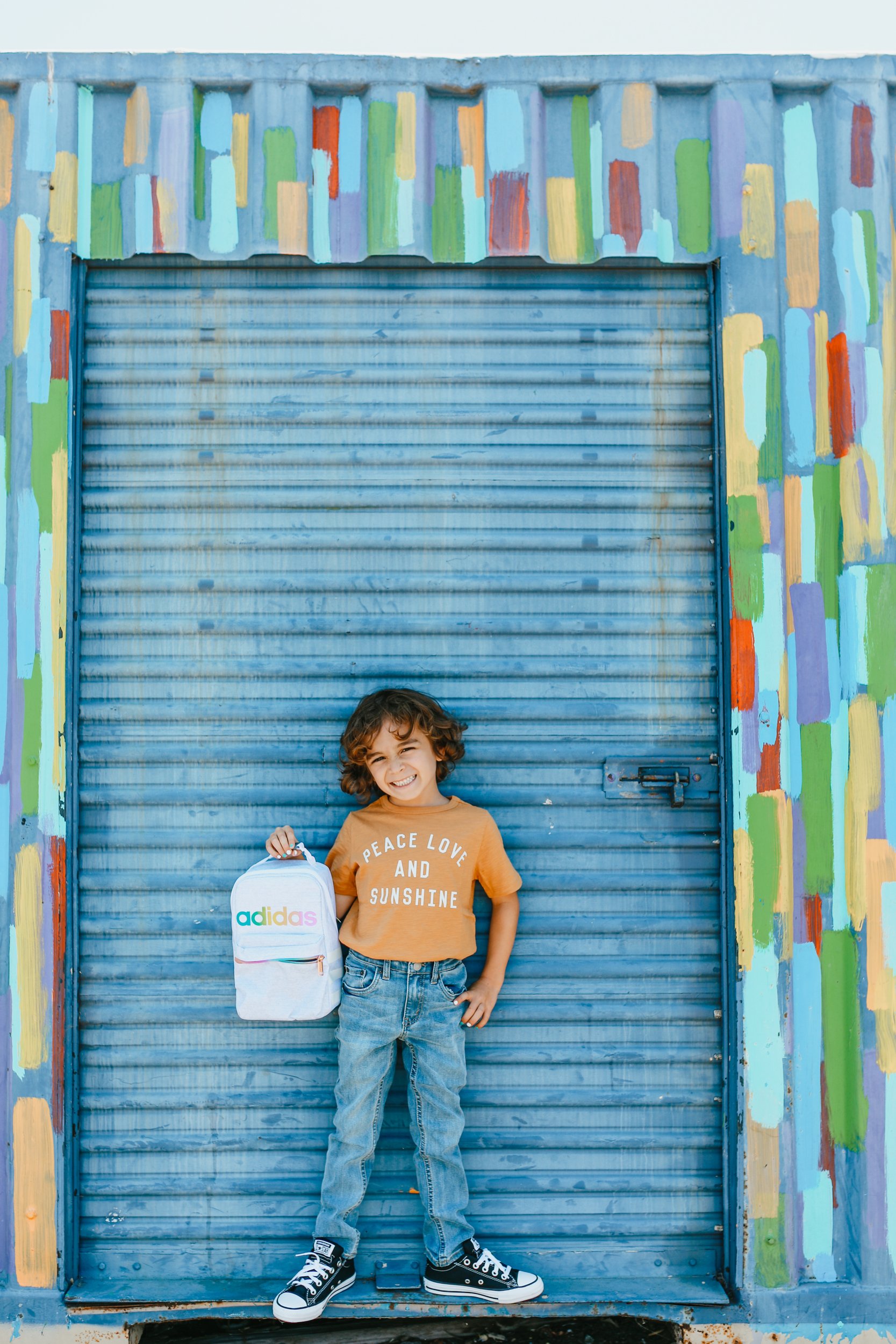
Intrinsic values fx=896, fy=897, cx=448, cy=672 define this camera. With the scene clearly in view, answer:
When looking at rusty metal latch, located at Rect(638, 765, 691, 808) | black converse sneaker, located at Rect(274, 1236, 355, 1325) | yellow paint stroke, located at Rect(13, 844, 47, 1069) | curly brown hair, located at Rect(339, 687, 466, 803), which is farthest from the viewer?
rusty metal latch, located at Rect(638, 765, 691, 808)

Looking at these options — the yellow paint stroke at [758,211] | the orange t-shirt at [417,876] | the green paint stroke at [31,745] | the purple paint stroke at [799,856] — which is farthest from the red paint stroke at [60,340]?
the purple paint stroke at [799,856]

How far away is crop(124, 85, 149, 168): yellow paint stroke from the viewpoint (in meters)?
3.10

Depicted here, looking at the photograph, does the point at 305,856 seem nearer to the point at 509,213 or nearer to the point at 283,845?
the point at 283,845

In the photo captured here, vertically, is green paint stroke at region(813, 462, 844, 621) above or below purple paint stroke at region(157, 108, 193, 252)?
below

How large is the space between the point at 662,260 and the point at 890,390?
0.92 metres

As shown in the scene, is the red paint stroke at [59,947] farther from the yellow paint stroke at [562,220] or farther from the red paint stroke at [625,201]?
the red paint stroke at [625,201]

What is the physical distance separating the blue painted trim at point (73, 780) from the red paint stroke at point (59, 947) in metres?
0.02

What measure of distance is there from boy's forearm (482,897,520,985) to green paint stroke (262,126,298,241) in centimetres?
257

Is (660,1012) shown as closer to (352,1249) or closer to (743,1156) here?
(743,1156)

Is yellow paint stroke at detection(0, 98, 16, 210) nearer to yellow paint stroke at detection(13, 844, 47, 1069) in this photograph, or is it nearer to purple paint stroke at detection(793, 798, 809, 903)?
yellow paint stroke at detection(13, 844, 47, 1069)

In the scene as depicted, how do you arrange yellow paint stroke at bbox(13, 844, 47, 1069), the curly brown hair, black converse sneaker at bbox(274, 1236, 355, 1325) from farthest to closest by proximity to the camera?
yellow paint stroke at bbox(13, 844, 47, 1069) → the curly brown hair → black converse sneaker at bbox(274, 1236, 355, 1325)

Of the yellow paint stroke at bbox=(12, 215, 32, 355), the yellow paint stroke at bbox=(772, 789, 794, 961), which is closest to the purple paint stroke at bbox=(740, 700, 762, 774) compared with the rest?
the yellow paint stroke at bbox=(772, 789, 794, 961)

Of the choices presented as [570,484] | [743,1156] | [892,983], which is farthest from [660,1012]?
[570,484]

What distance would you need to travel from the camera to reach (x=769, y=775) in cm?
307
